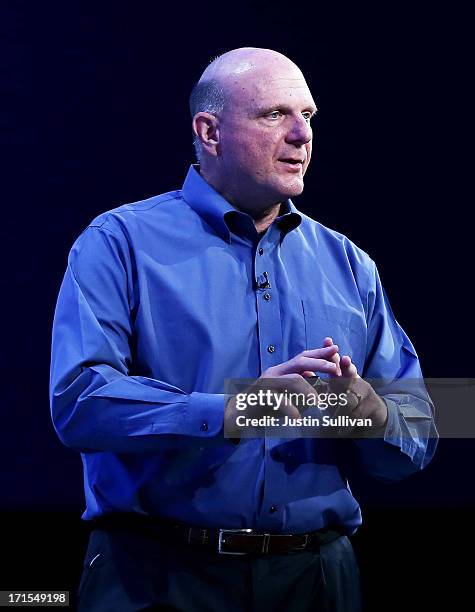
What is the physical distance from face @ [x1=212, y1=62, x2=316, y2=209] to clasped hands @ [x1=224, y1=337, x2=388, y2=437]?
0.37m

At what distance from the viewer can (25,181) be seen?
111 inches

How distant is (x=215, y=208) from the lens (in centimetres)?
192

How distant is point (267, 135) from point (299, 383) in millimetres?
513

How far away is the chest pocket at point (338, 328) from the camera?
188 cm

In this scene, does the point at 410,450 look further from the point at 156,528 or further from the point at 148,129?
the point at 148,129

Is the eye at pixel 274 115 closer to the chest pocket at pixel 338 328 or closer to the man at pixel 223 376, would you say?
the man at pixel 223 376

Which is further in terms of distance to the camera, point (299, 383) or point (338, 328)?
point (338, 328)

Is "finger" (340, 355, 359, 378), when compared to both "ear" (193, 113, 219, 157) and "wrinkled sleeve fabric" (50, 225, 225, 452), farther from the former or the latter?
"ear" (193, 113, 219, 157)

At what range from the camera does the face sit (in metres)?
1.89

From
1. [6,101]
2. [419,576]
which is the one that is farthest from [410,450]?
[6,101]

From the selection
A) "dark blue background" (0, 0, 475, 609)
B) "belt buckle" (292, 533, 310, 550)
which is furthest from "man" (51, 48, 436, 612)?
"dark blue background" (0, 0, 475, 609)

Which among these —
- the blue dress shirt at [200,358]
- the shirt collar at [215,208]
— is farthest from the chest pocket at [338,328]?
the shirt collar at [215,208]

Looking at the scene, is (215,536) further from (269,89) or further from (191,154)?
(191,154)

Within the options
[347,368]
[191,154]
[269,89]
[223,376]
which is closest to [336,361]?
[347,368]
